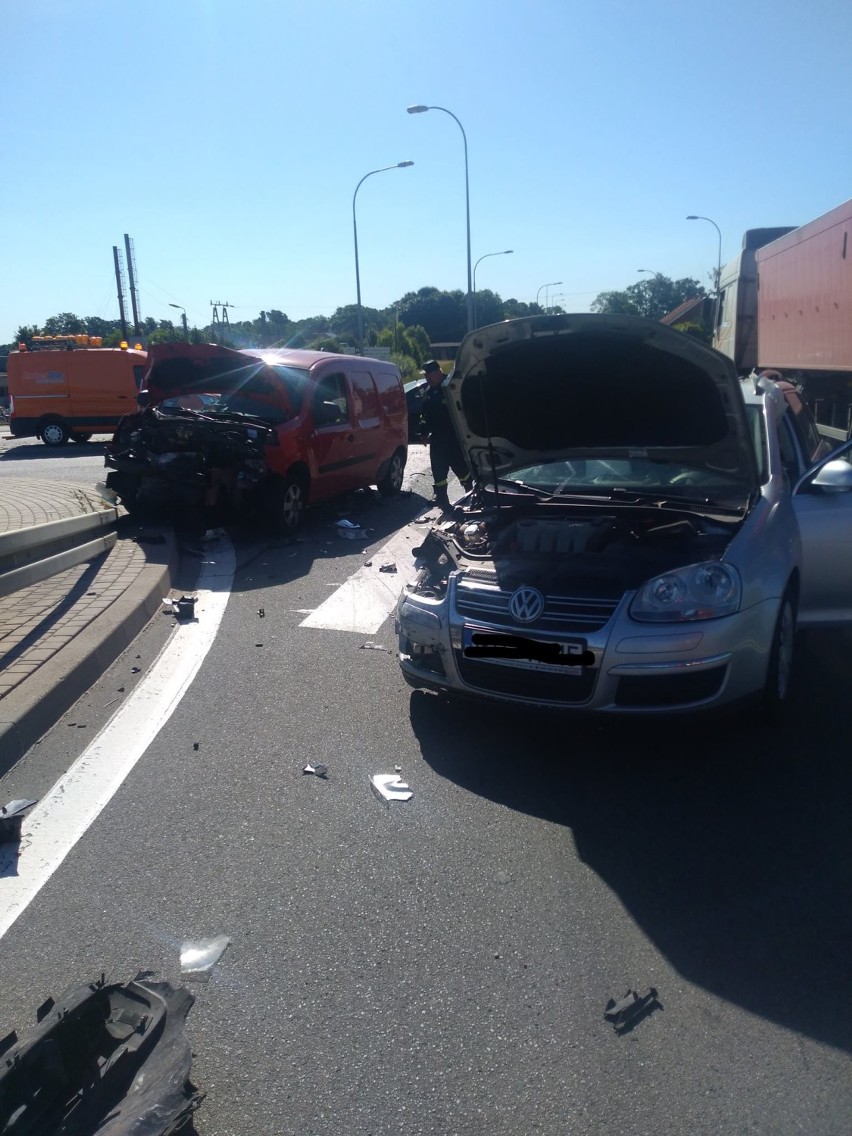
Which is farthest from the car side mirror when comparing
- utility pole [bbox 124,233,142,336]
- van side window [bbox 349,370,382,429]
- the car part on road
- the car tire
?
utility pole [bbox 124,233,142,336]

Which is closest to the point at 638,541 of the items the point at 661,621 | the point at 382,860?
the point at 661,621

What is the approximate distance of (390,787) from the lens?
4.61m

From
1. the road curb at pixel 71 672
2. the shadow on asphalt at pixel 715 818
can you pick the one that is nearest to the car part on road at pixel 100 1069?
the shadow on asphalt at pixel 715 818

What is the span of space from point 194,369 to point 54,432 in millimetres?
15871

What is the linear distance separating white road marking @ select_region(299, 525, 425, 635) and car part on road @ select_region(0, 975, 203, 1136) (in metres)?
4.55

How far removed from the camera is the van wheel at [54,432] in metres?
25.5

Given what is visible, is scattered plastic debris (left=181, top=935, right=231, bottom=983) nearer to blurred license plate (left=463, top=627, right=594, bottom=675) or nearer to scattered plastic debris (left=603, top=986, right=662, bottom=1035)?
scattered plastic debris (left=603, top=986, right=662, bottom=1035)

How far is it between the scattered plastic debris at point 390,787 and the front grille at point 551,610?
2.80ft

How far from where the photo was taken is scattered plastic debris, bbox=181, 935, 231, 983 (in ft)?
10.5

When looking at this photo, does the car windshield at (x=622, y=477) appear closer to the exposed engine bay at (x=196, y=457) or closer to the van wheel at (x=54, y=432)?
the exposed engine bay at (x=196, y=457)

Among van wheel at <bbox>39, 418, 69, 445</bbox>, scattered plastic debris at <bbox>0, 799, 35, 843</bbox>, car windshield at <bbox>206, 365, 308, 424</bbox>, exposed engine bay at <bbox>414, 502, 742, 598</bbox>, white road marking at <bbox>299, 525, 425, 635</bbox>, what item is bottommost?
van wheel at <bbox>39, 418, 69, 445</bbox>

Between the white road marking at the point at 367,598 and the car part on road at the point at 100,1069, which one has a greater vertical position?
the car part on road at the point at 100,1069

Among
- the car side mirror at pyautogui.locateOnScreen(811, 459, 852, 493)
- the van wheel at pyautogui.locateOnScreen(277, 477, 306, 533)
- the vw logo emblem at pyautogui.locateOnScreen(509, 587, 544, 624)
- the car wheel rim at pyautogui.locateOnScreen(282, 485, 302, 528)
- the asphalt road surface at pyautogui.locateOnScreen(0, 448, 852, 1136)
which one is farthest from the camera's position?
the car wheel rim at pyautogui.locateOnScreen(282, 485, 302, 528)

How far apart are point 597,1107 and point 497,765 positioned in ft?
7.36
